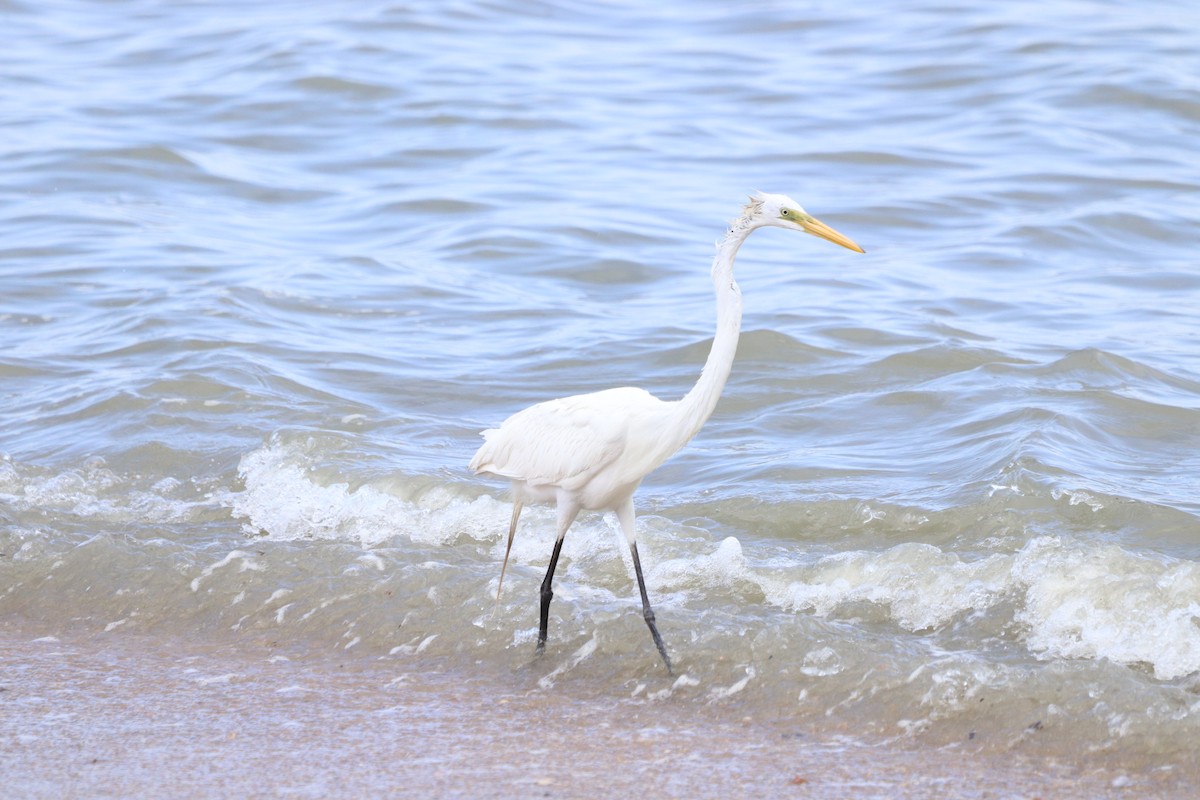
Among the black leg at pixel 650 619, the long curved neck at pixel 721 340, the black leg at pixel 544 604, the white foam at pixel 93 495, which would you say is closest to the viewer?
the long curved neck at pixel 721 340

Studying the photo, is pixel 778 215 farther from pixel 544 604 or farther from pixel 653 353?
pixel 653 353

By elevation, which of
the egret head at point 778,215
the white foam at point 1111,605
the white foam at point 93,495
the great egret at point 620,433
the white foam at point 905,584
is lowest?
the white foam at point 93,495

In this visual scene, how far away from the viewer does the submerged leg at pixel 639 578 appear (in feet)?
16.4

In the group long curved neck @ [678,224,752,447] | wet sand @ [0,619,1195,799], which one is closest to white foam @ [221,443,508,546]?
wet sand @ [0,619,1195,799]

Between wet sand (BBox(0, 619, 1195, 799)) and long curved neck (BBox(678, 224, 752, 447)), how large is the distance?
92 cm

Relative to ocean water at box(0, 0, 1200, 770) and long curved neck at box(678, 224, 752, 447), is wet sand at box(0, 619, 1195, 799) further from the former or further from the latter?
long curved neck at box(678, 224, 752, 447)

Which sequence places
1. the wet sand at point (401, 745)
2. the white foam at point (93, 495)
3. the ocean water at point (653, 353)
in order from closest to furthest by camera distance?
the wet sand at point (401, 745), the ocean water at point (653, 353), the white foam at point (93, 495)

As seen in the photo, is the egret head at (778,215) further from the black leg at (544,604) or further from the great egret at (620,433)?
the black leg at (544,604)

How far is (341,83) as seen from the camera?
17062 millimetres

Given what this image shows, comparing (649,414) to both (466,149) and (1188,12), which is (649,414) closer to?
(466,149)

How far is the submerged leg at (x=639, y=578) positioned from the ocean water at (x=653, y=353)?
0.08 m

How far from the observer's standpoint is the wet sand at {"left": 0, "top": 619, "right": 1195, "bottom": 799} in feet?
13.3

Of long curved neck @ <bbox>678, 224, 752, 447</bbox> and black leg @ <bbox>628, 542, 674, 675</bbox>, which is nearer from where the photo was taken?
long curved neck @ <bbox>678, 224, 752, 447</bbox>

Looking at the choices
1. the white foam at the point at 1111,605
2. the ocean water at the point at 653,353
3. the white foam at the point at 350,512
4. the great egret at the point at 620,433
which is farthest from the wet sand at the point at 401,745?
the white foam at the point at 350,512
